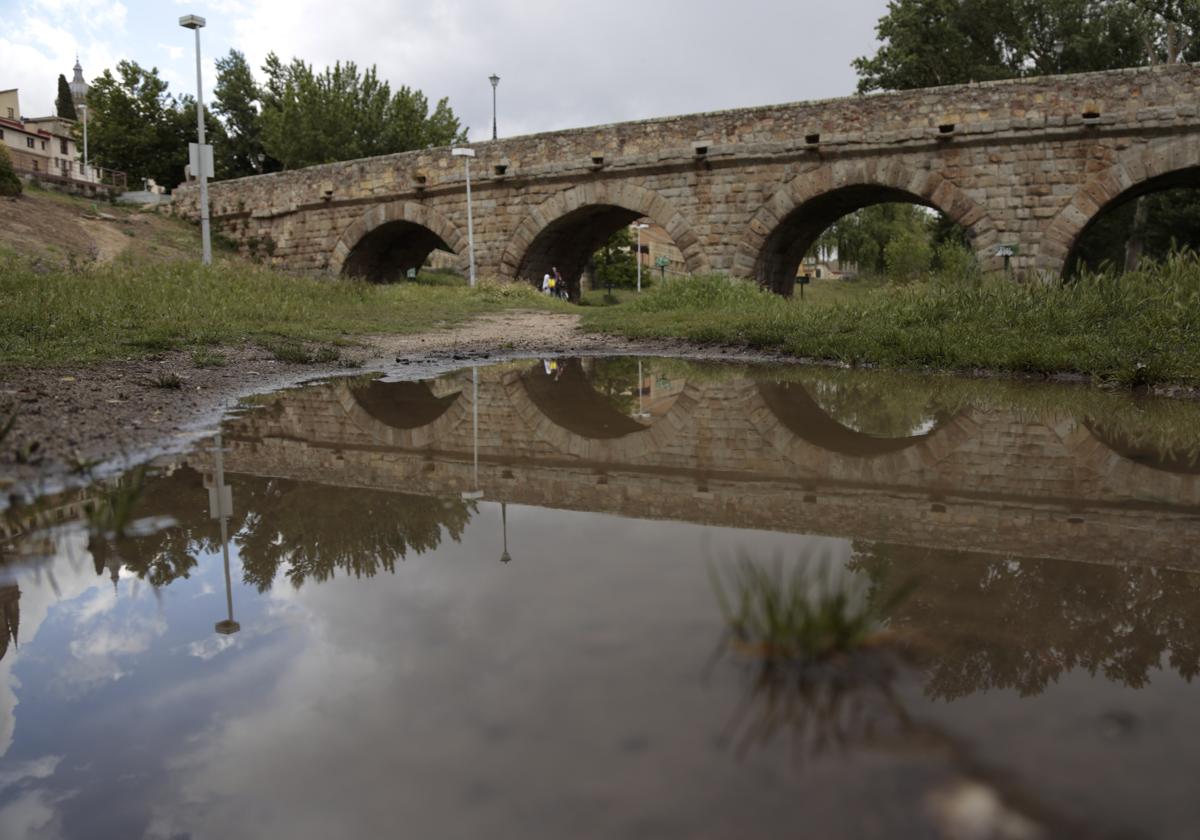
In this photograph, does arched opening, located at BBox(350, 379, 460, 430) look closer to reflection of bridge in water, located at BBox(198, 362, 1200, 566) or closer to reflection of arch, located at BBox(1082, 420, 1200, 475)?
reflection of bridge in water, located at BBox(198, 362, 1200, 566)

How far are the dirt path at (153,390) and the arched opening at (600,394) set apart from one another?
4.03ft

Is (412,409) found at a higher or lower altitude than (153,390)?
lower

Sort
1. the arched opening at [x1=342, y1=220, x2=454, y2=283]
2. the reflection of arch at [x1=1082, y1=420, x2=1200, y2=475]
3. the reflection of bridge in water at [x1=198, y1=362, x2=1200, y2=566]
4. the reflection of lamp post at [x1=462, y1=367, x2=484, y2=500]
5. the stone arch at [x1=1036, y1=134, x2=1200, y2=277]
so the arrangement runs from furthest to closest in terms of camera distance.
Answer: the arched opening at [x1=342, y1=220, x2=454, y2=283], the stone arch at [x1=1036, y1=134, x2=1200, y2=277], the reflection of arch at [x1=1082, y1=420, x2=1200, y2=475], the reflection of lamp post at [x1=462, y1=367, x2=484, y2=500], the reflection of bridge in water at [x1=198, y1=362, x2=1200, y2=566]

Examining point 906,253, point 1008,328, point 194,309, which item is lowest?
point 1008,328

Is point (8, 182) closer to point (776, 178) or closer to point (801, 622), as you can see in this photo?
point (776, 178)

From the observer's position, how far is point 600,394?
635 cm

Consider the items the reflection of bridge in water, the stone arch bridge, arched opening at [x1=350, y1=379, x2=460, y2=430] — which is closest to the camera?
the reflection of bridge in water

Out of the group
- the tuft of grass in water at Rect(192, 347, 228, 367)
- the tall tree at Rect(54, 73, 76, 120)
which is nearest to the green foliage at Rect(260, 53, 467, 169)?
the tuft of grass in water at Rect(192, 347, 228, 367)

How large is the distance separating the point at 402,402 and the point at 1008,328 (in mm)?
6223

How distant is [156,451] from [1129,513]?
3908mm

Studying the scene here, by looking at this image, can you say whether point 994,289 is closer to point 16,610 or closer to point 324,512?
point 324,512

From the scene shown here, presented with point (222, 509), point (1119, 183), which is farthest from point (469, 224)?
point (222, 509)

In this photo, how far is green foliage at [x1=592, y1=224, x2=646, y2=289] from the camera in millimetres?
44375

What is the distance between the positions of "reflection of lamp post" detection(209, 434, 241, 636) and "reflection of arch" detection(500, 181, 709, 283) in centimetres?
1612
